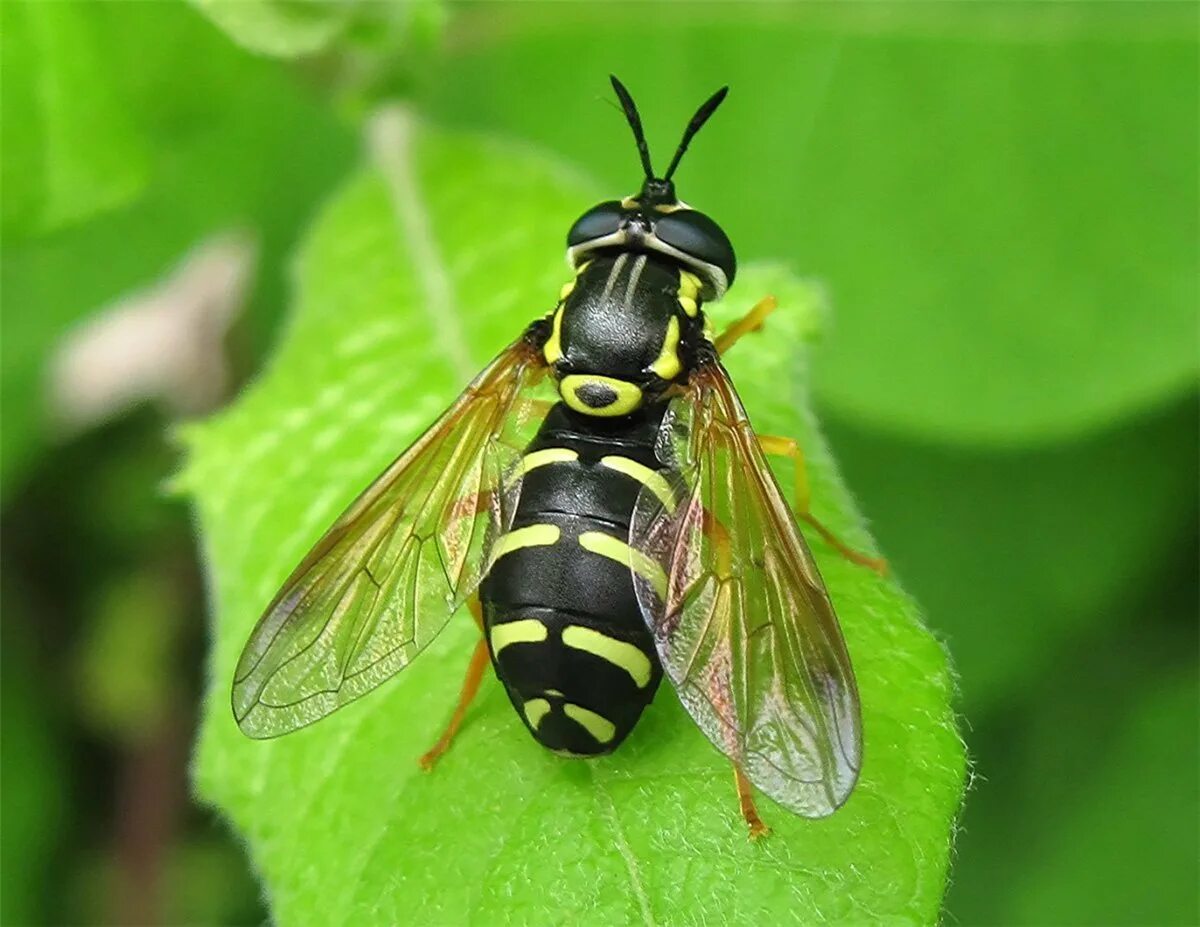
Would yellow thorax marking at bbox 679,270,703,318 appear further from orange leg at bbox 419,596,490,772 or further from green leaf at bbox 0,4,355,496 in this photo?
green leaf at bbox 0,4,355,496

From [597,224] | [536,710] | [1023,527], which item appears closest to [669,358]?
[597,224]

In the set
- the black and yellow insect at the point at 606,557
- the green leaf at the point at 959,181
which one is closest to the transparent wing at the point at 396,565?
the black and yellow insect at the point at 606,557

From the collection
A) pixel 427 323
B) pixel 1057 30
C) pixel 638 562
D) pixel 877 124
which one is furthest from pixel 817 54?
pixel 638 562

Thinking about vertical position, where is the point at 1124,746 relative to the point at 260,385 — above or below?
below

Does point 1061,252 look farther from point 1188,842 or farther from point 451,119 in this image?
point 451,119

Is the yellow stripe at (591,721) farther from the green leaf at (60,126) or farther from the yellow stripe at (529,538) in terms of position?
the green leaf at (60,126)

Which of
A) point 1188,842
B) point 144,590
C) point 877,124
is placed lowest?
point 144,590

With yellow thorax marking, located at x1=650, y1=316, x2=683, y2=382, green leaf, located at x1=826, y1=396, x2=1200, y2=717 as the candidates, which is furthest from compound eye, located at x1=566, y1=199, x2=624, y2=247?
green leaf, located at x1=826, y1=396, x2=1200, y2=717
